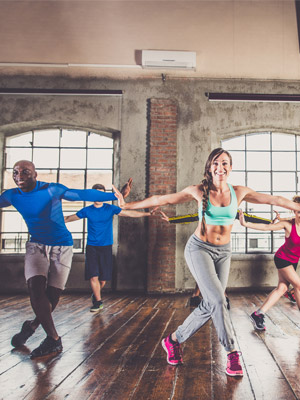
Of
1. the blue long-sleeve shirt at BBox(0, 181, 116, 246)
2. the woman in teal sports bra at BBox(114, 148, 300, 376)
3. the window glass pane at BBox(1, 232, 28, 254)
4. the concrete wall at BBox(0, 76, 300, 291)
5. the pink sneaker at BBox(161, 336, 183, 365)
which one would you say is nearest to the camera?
the woman in teal sports bra at BBox(114, 148, 300, 376)

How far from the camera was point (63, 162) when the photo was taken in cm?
665

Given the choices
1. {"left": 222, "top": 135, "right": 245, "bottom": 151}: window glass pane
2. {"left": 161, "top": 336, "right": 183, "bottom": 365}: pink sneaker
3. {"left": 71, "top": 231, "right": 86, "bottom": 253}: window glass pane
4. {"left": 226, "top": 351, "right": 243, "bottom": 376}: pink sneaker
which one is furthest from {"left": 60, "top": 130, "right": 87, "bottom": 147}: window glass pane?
{"left": 226, "top": 351, "right": 243, "bottom": 376}: pink sneaker

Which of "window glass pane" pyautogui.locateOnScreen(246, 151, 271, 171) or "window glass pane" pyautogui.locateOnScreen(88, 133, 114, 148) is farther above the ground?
"window glass pane" pyautogui.locateOnScreen(88, 133, 114, 148)

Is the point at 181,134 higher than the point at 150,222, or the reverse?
the point at 181,134

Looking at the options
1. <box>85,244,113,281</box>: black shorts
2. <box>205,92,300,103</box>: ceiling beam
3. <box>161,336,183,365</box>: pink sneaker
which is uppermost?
<box>205,92,300,103</box>: ceiling beam

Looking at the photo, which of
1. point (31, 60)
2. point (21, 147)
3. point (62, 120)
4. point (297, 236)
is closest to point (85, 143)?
point (62, 120)

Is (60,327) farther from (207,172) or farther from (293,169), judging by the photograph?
(293,169)

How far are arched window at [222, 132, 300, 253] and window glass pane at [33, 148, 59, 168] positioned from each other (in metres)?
3.42

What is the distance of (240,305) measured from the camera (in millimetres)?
4996

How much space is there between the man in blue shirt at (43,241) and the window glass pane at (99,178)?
11.6 ft

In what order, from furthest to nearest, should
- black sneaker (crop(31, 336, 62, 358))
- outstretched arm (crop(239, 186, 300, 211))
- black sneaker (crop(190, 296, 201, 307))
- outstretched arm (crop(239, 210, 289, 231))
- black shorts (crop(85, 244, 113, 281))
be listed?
black sneaker (crop(190, 296, 201, 307)) < black shorts (crop(85, 244, 113, 281)) < outstretched arm (crop(239, 210, 289, 231)) < black sneaker (crop(31, 336, 62, 358)) < outstretched arm (crop(239, 186, 300, 211))

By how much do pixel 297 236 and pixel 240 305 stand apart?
1762 millimetres

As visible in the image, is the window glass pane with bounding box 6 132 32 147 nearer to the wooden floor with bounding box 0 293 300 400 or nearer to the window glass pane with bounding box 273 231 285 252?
the wooden floor with bounding box 0 293 300 400

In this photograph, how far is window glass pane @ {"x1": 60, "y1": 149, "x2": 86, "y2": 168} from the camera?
664cm
